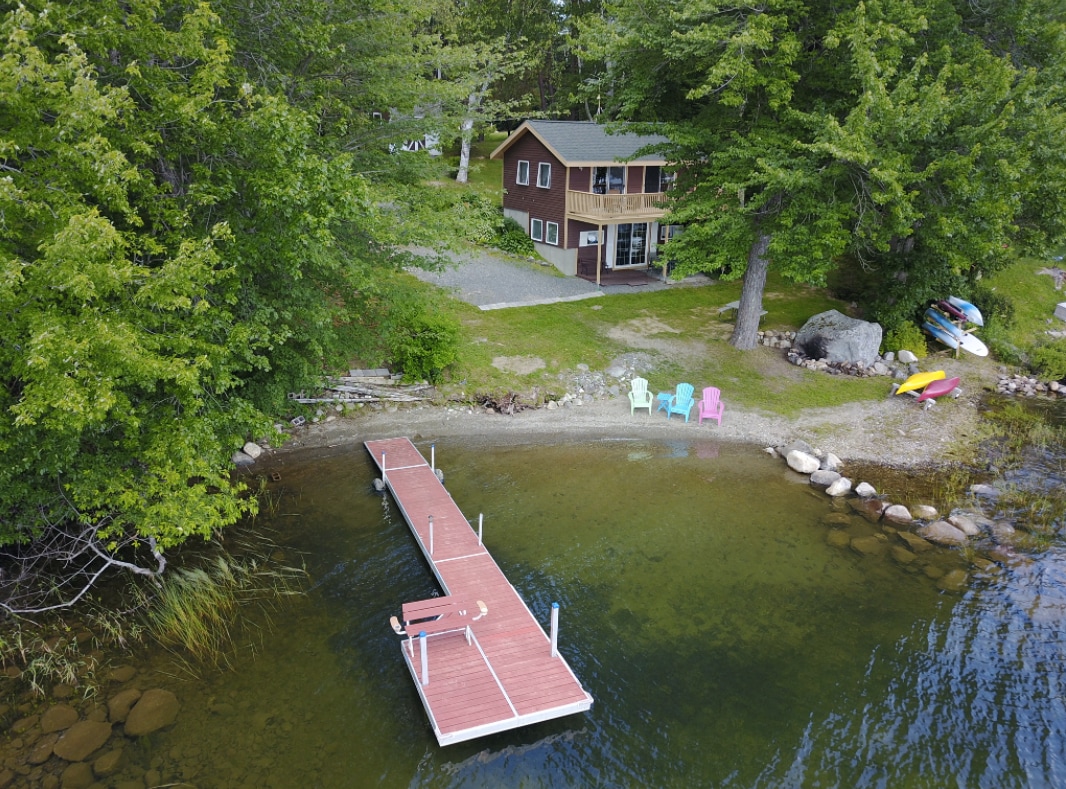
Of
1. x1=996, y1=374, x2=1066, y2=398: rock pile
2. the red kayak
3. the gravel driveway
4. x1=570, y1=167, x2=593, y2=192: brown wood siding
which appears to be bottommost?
x1=996, y1=374, x2=1066, y2=398: rock pile

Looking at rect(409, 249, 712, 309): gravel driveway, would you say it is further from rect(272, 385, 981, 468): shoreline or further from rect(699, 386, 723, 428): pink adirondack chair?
rect(699, 386, 723, 428): pink adirondack chair

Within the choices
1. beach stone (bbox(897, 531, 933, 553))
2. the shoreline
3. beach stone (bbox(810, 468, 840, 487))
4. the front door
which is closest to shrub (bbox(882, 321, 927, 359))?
Answer: the shoreline

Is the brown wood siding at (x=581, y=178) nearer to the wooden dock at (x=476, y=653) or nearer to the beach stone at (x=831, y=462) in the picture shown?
the beach stone at (x=831, y=462)

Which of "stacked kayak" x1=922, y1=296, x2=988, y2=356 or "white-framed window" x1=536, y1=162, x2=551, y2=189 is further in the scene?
"white-framed window" x1=536, y1=162, x2=551, y2=189

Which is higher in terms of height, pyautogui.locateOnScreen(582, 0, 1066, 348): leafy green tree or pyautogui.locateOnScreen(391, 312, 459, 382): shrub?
pyautogui.locateOnScreen(582, 0, 1066, 348): leafy green tree

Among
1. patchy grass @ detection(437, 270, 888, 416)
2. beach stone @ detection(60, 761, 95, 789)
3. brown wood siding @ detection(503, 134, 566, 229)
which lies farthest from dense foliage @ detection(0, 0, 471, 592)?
brown wood siding @ detection(503, 134, 566, 229)

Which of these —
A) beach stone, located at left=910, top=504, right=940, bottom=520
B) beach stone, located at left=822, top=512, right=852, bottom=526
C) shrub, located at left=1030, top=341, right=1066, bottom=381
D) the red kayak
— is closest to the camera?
beach stone, located at left=822, top=512, right=852, bottom=526

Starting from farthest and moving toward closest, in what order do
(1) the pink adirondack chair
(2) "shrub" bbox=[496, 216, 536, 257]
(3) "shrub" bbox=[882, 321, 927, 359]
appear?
(2) "shrub" bbox=[496, 216, 536, 257] < (3) "shrub" bbox=[882, 321, 927, 359] < (1) the pink adirondack chair
